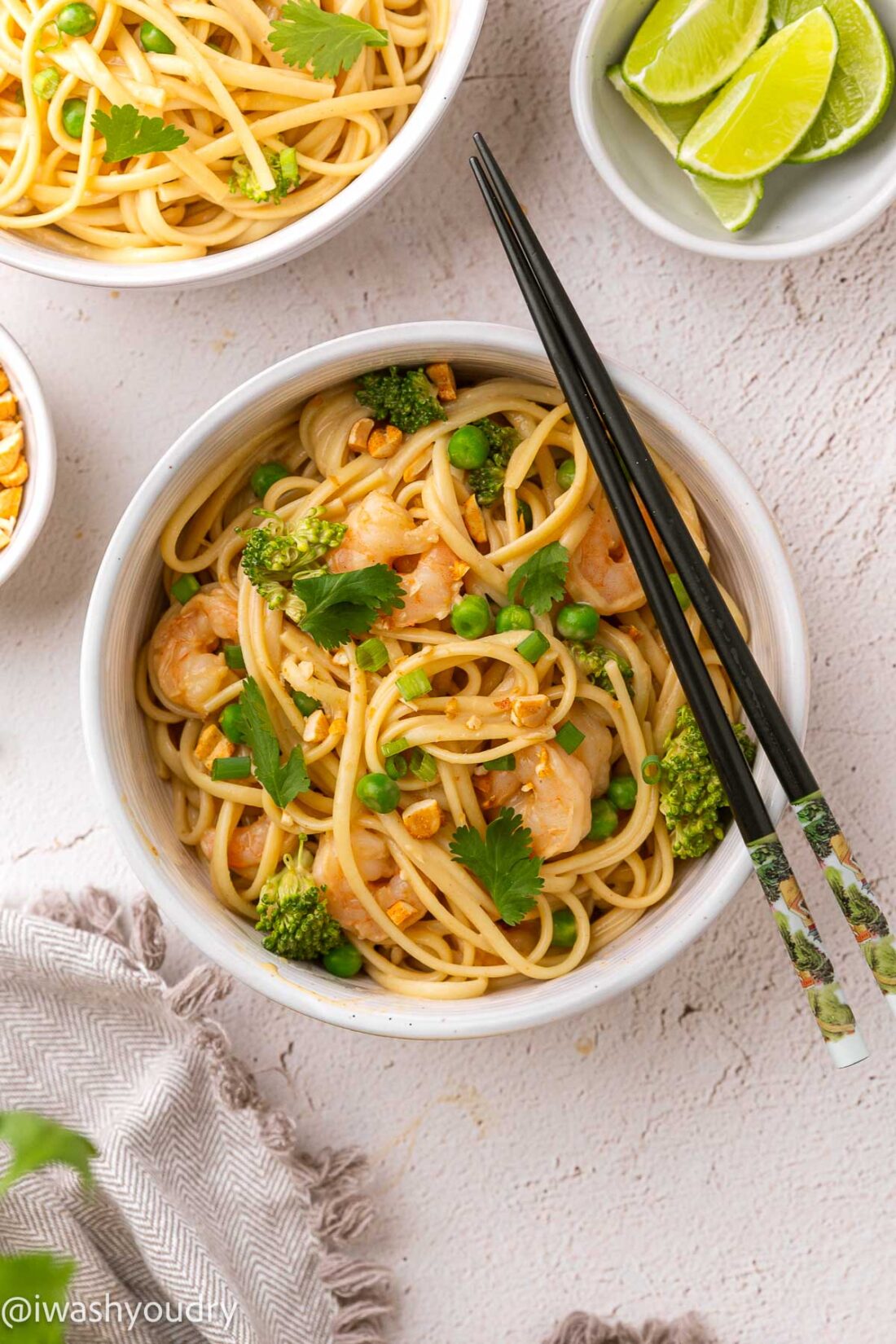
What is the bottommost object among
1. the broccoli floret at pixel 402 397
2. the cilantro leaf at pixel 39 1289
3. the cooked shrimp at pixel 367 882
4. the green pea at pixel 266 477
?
the cilantro leaf at pixel 39 1289

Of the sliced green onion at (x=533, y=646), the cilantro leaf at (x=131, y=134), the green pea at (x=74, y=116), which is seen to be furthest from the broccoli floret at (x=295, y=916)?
the green pea at (x=74, y=116)

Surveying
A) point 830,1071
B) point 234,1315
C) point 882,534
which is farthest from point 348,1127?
point 882,534

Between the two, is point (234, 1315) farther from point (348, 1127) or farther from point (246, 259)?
point (246, 259)

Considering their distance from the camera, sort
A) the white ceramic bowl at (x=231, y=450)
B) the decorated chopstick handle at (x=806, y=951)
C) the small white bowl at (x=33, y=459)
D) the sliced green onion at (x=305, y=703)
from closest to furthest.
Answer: the decorated chopstick handle at (x=806, y=951)
the white ceramic bowl at (x=231, y=450)
the sliced green onion at (x=305, y=703)
the small white bowl at (x=33, y=459)

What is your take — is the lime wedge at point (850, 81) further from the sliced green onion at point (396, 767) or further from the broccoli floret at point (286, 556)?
the sliced green onion at point (396, 767)

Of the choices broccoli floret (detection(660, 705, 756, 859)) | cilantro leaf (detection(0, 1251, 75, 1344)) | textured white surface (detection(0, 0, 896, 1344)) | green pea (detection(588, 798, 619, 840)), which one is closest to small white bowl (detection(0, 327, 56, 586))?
textured white surface (detection(0, 0, 896, 1344))
